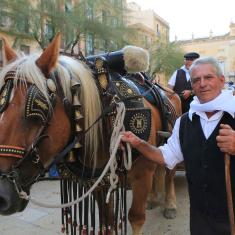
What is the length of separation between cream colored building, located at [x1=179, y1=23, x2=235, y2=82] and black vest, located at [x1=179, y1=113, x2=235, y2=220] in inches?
2015

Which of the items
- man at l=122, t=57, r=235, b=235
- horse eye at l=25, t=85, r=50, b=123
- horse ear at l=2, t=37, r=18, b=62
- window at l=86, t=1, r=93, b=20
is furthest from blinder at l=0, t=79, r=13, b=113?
window at l=86, t=1, r=93, b=20

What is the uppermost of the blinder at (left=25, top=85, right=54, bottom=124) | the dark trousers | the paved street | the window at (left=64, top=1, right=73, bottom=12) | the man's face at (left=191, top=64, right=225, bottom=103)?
the window at (left=64, top=1, right=73, bottom=12)

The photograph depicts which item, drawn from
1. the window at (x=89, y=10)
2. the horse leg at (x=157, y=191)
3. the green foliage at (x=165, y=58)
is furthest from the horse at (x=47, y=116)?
the green foliage at (x=165, y=58)

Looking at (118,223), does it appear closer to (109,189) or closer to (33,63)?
(109,189)

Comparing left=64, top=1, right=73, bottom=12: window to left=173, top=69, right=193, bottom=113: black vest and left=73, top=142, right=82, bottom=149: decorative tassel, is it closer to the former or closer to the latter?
left=173, top=69, right=193, bottom=113: black vest

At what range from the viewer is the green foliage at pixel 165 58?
2775 centimetres

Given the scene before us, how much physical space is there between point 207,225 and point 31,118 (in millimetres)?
1208

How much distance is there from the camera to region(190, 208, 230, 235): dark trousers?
5.95 feet

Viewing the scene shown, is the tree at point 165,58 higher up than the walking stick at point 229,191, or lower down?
higher up

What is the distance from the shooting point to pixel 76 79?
1.97 meters

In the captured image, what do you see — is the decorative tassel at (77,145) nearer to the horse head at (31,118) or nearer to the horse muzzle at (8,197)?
the horse head at (31,118)

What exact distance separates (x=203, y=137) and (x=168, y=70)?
27.2 m

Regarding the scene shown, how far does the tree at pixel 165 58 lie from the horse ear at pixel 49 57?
2631cm

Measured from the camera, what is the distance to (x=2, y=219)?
12.1 ft
